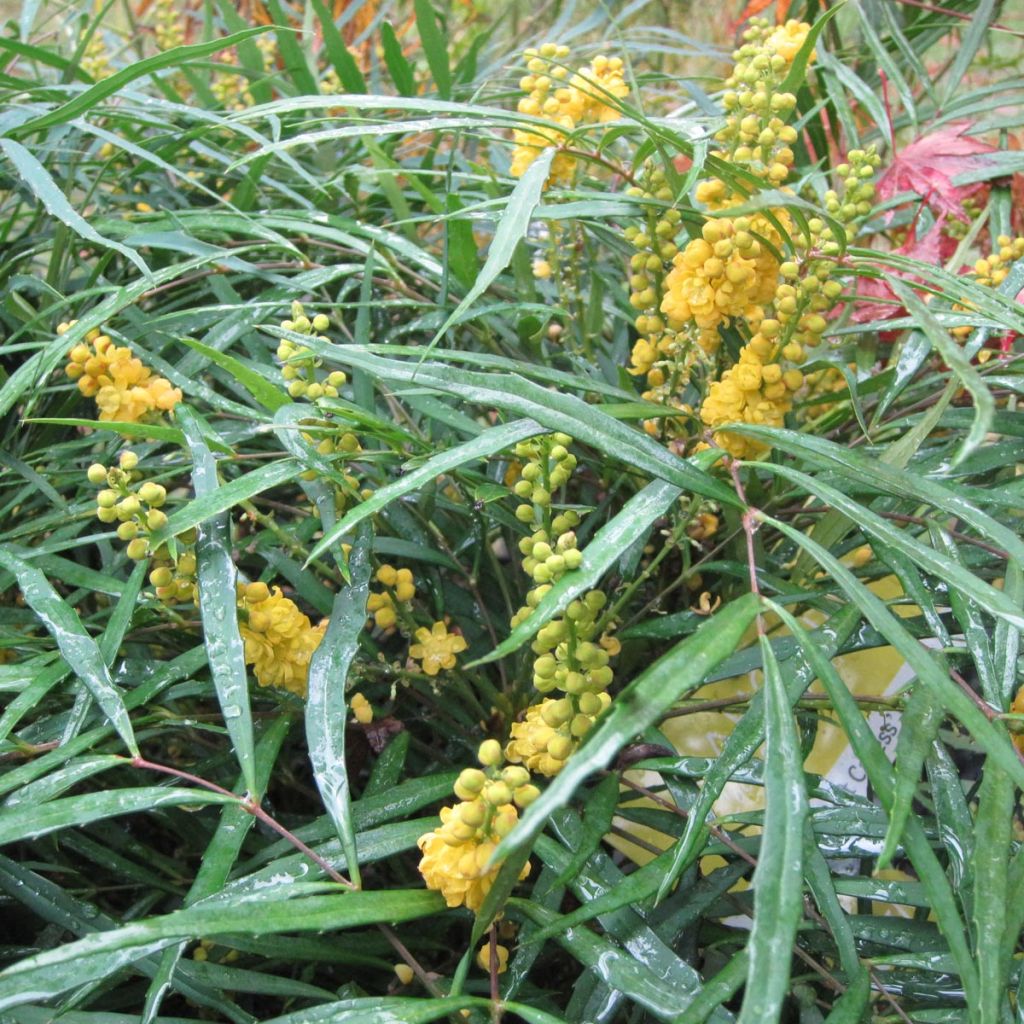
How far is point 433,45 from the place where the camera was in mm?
745

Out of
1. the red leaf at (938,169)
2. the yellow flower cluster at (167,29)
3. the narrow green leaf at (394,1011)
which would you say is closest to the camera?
the narrow green leaf at (394,1011)

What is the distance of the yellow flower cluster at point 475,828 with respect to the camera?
35 centimetres

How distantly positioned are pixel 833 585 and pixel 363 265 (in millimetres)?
323

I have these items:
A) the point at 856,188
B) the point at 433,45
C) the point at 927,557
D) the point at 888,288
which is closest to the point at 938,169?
the point at 888,288

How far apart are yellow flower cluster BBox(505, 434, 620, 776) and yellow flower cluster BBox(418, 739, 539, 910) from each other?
0.11 feet

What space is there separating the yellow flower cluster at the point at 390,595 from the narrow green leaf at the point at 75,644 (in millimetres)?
121

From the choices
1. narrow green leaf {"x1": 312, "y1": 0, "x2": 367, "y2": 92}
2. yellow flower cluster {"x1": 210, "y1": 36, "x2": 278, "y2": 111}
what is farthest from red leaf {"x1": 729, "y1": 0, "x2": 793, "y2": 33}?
yellow flower cluster {"x1": 210, "y1": 36, "x2": 278, "y2": 111}

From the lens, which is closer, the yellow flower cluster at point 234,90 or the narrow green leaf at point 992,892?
the narrow green leaf at point 992,892

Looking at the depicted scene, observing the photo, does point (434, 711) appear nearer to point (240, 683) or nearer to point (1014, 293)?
point (240, 683)

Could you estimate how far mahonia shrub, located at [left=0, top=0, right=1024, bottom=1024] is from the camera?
364 mm

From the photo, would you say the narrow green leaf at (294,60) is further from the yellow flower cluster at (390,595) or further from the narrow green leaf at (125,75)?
the yellow flower cluster at (390,595)

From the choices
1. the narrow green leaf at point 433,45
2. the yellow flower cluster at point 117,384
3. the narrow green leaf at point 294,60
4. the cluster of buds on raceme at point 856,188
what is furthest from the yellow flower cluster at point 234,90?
the cluster of buds on raceme at point 856,188

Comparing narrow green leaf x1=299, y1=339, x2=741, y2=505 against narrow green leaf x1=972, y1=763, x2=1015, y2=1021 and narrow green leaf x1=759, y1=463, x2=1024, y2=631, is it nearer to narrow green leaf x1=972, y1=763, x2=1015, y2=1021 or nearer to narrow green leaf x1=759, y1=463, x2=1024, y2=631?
narrow green leaf x1=759, y1=463, x2=1024, y2=631

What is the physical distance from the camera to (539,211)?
0.48 m
